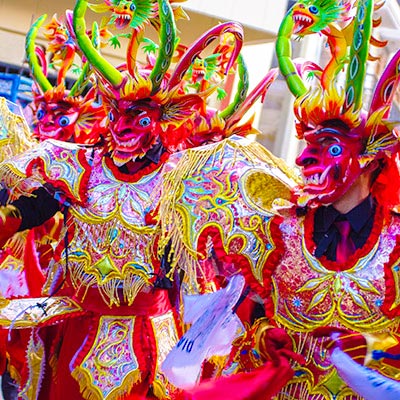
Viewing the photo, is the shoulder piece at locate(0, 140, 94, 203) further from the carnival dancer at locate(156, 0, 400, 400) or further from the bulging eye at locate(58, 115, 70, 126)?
the bulging eye at locate(58, 115, 70, 126)

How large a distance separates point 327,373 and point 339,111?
882 millimetres

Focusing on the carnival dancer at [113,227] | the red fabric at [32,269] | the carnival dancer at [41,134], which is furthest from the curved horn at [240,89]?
the red fabric at [32,269]

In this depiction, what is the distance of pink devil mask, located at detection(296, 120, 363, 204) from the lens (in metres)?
3.19

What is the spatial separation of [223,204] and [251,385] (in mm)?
656

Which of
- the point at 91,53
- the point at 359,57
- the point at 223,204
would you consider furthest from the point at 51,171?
the point at 359,57

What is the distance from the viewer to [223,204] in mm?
3418

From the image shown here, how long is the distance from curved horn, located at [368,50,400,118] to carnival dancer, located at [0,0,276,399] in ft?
3.35

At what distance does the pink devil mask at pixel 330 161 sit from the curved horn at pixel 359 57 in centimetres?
9

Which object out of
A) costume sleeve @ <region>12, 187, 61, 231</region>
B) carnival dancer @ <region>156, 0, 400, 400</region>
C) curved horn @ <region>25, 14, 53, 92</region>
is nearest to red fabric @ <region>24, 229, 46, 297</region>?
costume sleeve @ <region>12, 187, 61, 231</region>

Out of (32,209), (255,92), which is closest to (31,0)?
(255,92)

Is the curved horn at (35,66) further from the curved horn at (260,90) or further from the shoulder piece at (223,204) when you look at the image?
the shoulder piece at (223,204)

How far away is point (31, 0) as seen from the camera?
9.93 meters

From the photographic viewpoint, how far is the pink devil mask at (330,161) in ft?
10.5

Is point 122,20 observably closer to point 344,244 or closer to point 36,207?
point 36,207
